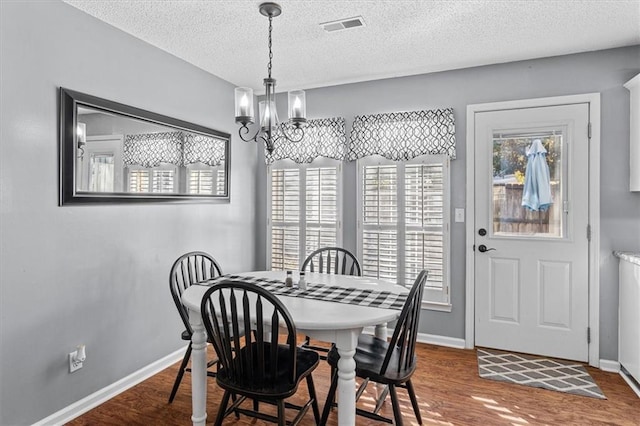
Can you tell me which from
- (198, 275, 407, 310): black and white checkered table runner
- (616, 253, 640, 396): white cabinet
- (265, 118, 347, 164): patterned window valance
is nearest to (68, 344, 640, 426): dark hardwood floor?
(616, 253, 640, 396): white cabinet

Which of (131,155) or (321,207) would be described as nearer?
(131,155)

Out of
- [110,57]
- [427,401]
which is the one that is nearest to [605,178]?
[427,401]

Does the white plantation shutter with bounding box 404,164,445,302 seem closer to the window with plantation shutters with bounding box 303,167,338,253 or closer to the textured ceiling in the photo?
the window with plantation shutters with bounding box 303,167,338,253

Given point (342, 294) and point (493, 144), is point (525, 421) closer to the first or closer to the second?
point (342, 294)

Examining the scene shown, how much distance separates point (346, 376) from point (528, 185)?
7.64 feet

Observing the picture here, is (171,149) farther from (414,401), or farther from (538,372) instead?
(538,372)

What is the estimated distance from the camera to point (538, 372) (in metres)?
2.93

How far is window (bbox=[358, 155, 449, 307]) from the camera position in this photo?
3479mm

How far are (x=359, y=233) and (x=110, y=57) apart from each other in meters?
2.48

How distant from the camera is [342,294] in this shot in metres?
2.33

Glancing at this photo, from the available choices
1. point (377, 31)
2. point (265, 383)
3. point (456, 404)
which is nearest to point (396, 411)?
point (265, 383)

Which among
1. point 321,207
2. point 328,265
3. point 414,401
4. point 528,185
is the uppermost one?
point 528,185

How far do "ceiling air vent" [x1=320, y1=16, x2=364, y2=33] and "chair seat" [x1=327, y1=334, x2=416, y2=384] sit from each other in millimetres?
2036

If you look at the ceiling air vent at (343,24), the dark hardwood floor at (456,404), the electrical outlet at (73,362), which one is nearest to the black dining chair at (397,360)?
the dark hardwood floor at (456,404)
